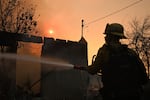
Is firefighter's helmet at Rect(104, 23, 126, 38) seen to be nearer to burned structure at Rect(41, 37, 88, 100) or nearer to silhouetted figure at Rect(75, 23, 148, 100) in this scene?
silhouetted figure at Rect(75, 23, 148, 100)

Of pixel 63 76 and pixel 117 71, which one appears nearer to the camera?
pixel 117 71

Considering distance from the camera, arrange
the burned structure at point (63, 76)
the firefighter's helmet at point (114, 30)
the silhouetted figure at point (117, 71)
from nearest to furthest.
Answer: the silhouetted figure at point (117, 71) → the firefighter's helmet at point (114, 30) → the burned structure at point (63, 76)

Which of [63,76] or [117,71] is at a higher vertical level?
[117,71]

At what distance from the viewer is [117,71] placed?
537 cm

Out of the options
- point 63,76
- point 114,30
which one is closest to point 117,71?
point 114,30

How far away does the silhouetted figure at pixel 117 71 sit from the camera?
5.32 meters

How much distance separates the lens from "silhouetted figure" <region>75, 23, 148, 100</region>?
532 cm

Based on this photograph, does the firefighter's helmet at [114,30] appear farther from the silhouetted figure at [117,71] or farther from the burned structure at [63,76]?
the burned structure at [63,76]

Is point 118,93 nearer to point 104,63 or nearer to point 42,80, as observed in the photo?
point 104,63

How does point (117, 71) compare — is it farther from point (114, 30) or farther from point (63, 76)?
point (63, 76)

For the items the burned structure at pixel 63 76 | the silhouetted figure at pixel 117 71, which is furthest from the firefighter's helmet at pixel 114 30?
the burned structure at pixel 63 76

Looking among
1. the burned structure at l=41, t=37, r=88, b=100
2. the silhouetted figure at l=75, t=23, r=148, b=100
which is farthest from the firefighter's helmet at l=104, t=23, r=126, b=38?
the burned structure at l=41, t=37, r=88, b=100

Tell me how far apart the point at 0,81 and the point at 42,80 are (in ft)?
5.30

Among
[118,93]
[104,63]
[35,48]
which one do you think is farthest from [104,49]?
[35,48]
